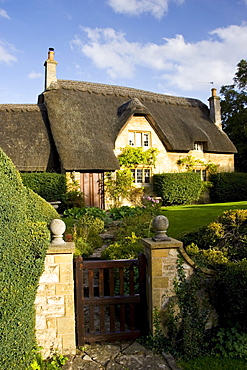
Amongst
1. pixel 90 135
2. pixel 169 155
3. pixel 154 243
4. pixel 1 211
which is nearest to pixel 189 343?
pixel 154 243

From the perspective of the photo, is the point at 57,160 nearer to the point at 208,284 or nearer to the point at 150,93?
the point at 150,93

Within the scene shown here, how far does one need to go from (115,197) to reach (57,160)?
13.0 feet

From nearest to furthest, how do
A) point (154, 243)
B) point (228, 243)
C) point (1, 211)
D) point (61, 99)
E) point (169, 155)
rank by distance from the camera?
point (1, 211), point (154, 243), point (228, 243), point (61, 99), point (169, 155)

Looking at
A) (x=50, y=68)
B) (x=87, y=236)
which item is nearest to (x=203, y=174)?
(x=50, y=68)

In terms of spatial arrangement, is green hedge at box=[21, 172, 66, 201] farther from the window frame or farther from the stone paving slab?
the stone paving slab

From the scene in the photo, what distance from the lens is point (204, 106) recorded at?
77.8ft

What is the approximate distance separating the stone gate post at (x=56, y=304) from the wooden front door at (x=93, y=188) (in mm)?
12226

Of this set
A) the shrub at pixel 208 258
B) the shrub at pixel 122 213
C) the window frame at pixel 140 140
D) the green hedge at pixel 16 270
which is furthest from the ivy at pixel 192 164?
the green hedge at pixel 16 270

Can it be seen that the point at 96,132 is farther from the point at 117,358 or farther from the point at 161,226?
the point at 117,358

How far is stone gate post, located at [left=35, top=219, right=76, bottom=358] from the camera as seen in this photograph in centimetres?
377

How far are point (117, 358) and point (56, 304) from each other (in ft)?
3.47

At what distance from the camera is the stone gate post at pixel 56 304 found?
3.77 metres

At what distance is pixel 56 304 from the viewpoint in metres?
3.80

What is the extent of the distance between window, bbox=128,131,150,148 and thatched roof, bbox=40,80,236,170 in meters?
0.83
